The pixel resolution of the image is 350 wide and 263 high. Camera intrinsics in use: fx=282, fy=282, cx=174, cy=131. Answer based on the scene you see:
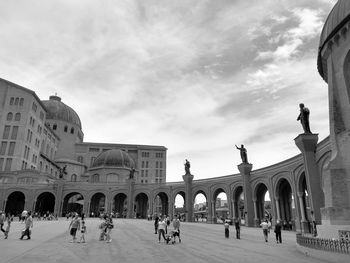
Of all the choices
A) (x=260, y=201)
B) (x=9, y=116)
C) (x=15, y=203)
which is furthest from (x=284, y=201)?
(x=15, y=203)

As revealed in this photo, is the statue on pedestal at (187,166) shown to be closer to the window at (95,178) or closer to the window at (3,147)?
the window at (95,178)

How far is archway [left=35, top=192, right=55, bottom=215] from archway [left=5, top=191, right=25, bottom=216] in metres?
3.55

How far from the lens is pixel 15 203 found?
6091 cm

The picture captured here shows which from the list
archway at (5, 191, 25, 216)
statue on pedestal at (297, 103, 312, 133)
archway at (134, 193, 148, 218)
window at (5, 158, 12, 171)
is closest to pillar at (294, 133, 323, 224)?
statue on pedestal at (297, 103, 312, 133)

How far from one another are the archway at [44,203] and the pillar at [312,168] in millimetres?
55334

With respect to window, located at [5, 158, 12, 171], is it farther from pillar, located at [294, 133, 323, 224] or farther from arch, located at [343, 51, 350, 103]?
arch, located at [343, 51, 350, 103]

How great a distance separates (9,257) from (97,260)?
3.15 meters

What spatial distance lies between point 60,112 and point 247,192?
67.5 metres

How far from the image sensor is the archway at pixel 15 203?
58.5 m

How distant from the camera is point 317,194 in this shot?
68.0 feet

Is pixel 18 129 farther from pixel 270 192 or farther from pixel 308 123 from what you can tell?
pixel 308 123

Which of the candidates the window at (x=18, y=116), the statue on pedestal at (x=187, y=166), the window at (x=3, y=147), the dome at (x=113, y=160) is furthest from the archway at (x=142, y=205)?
the window at (x=18, y=116)

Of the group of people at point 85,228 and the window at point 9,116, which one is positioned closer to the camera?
the group of people at point 85,228

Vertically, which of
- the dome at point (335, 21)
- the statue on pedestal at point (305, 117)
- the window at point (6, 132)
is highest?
the window at point (6, 132)
